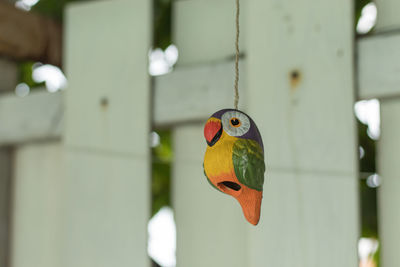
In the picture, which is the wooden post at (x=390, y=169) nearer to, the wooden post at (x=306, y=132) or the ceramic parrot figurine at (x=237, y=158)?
the wooden post at (x=306, y=132)

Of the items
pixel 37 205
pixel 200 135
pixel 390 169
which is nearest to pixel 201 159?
pixel 200 135

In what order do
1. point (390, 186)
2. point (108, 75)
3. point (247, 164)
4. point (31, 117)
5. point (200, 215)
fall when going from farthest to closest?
point (31, 117), point (108, 75), point (200, 215), point (390, 186), point (247, 164)

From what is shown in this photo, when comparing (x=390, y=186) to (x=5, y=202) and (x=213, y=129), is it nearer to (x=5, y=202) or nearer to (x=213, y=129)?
(x=213, y=129)

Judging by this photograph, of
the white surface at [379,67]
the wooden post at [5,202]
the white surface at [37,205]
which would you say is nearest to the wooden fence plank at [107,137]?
the white surface at [37,205]

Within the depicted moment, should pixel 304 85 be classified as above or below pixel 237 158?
above

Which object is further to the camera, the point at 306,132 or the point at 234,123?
the point at 306,132

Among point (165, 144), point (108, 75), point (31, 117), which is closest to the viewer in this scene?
point (108, 75)

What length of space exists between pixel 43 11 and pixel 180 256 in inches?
32.7

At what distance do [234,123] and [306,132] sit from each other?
364mm

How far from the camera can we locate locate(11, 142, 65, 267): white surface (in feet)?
4.58

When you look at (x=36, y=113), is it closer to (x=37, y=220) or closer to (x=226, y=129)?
(x=37, y=220)

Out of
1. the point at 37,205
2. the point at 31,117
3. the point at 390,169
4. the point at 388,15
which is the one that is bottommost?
the point at 37,205

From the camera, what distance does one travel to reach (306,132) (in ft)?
3.49

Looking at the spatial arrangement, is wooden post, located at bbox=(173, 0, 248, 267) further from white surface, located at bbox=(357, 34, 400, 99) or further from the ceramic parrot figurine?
the ceramic parrot figurine
